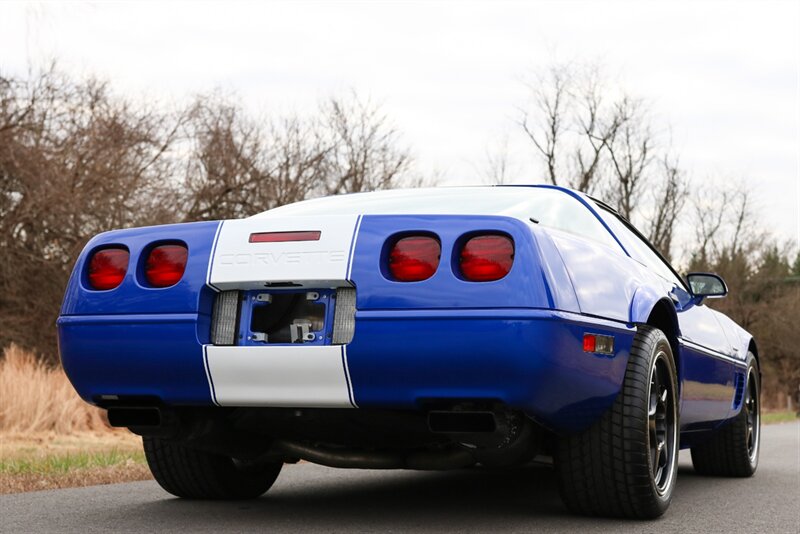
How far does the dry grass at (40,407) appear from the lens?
33.1ft

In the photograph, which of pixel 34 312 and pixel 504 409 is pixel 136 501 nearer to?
pixel 504 409

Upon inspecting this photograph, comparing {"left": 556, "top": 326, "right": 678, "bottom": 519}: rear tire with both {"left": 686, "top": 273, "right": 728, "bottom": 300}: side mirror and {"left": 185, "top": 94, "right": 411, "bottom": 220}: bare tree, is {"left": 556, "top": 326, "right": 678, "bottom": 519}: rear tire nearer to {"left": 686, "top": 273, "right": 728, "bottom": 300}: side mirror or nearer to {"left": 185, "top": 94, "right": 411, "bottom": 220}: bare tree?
{"left": 686, "top": 273, "right": 728, "bottom": 300}: side mirror

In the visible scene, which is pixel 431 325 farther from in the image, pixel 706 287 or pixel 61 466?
pixel 61 466

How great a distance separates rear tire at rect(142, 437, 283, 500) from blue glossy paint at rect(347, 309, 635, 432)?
1.30 meters

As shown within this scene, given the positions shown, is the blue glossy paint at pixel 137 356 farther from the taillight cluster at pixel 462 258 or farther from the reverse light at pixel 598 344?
the reverse light at pixel 598 344

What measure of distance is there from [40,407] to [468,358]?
7786 mm

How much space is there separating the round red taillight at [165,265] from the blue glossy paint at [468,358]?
763mm

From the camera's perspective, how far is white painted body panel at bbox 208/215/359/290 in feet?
12.0

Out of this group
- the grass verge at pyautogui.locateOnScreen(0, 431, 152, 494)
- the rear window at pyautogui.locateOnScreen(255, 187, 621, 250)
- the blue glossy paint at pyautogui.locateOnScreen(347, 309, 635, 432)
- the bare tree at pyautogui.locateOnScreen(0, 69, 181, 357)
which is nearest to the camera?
the blue glossy paint at pyautogui.locateOnScreen(347, 309, 635, 432)

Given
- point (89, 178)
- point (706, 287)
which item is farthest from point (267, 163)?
point (706, 287)

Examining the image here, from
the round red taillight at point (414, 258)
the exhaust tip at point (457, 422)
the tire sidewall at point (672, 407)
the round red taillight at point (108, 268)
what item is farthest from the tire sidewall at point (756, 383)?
the round red taillight at point (108, 268)

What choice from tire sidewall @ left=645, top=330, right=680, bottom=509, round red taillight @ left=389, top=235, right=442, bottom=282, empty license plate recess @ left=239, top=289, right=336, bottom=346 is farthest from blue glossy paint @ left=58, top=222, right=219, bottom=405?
tire sidewall @ left=645, top=330, right=680, bottom=509

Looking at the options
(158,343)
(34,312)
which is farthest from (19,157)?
(158,343)

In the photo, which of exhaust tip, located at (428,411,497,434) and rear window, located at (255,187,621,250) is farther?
rear window, located at (255,187,621,250)
